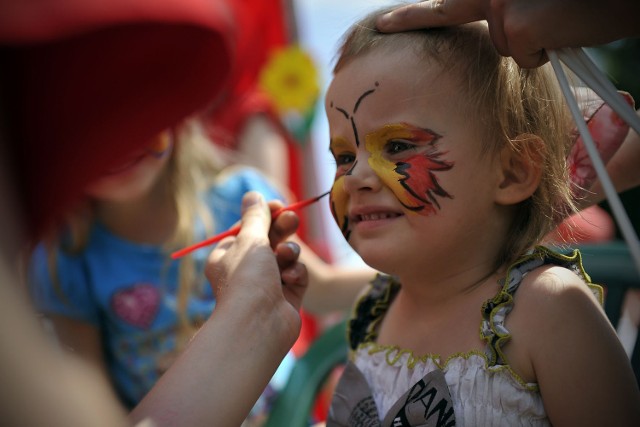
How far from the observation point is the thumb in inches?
42.6

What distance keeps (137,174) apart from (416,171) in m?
0.80

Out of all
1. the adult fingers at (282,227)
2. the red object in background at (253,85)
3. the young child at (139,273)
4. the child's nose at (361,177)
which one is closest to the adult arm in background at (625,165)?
the child's nose at (361,177)

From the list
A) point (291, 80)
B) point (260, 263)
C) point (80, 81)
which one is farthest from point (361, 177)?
point (291, 80)

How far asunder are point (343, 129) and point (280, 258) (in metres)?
0.23

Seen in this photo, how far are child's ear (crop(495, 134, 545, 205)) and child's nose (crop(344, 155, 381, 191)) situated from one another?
0.17m

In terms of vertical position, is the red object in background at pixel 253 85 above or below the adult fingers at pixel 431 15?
below

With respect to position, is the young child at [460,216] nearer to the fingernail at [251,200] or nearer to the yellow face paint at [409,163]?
the yellow face paint at [409,163]

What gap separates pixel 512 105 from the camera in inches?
37.6

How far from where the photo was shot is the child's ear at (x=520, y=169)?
95cm

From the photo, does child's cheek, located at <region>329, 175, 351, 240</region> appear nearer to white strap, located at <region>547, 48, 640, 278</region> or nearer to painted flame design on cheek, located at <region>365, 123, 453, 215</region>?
painted flame design on cheek, located at <region>365, 123, 453, 215</region>

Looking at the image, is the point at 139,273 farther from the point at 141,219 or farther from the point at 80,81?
the point at 80,81

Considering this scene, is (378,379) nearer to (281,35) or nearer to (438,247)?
(438,247)

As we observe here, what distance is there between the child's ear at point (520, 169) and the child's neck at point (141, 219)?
987mm

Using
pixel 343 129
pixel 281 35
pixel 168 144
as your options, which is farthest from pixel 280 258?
pixel 281 35
